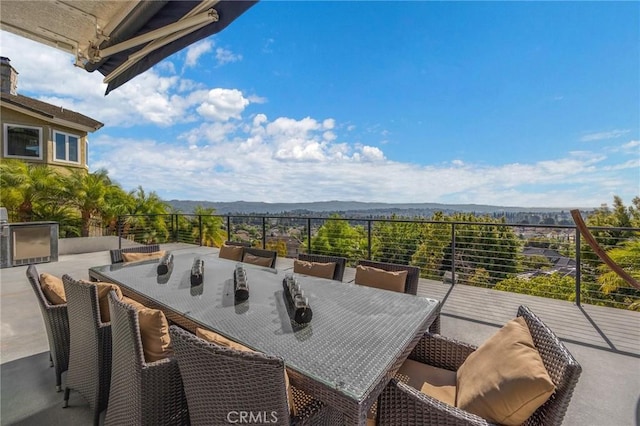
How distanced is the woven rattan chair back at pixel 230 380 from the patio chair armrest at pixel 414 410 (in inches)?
16.9

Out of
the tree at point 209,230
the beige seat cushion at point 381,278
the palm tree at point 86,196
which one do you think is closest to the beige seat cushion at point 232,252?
the beige seat cushion at point 381,278

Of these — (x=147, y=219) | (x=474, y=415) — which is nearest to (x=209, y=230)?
(x=147, y=219)

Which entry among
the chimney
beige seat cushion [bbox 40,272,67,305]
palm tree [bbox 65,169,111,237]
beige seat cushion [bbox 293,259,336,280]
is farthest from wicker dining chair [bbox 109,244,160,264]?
the chimney

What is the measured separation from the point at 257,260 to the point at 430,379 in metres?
2.42

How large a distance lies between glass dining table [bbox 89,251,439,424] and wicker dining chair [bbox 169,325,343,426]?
0.58 feet

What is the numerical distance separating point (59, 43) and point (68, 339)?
227cm

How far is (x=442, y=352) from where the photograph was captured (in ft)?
5.78

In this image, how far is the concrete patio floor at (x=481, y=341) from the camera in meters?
1.83

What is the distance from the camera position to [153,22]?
1.92 meters

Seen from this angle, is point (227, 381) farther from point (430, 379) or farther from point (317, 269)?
point (317, 269)

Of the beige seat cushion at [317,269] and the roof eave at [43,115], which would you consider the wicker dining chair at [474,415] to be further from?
the roof eave at [43,115]

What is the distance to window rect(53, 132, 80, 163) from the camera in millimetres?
10500

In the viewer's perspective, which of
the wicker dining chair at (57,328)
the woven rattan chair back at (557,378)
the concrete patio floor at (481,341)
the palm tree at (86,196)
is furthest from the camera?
the palm tree at (86,196)

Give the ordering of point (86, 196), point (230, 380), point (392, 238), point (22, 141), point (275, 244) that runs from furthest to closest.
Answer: point (22, 141) → point (86, 196) → point (275, 244) → point (392, 238) → point (230, 380)
